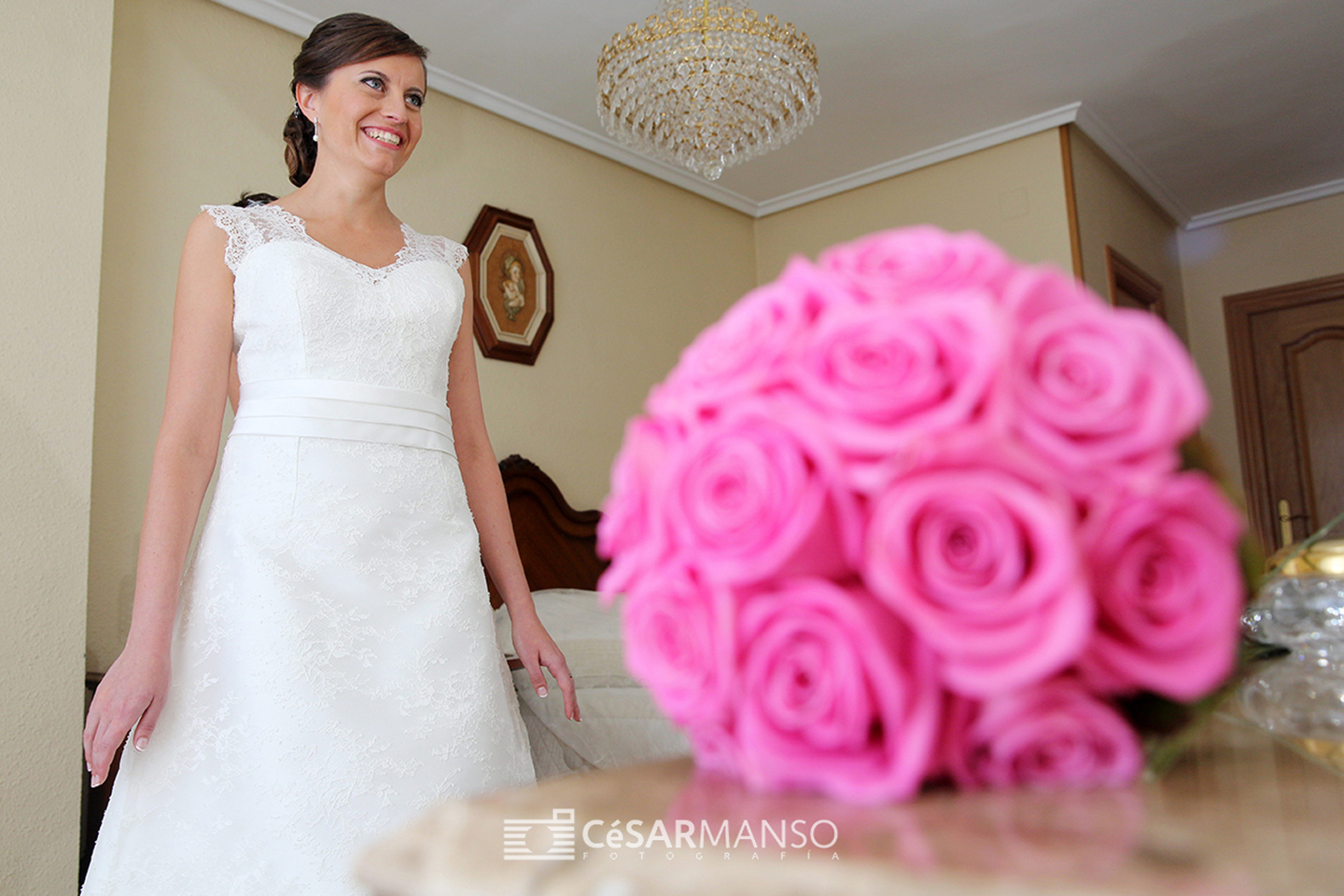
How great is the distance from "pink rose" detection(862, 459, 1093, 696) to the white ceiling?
3166mm

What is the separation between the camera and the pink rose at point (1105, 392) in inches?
14.2

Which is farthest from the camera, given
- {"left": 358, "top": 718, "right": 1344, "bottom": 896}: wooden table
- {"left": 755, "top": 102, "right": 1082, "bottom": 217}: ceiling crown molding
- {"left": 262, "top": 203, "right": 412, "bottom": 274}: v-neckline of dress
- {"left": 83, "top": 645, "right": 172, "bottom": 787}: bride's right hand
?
{"left": 755, "top": 102, "right": 1082, "bottom": 217}: ceiling crown molding

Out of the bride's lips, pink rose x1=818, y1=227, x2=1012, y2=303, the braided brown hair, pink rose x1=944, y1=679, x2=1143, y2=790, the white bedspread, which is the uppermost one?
the braided brown hair

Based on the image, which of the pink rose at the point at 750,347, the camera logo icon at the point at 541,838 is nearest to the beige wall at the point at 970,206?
the pink rose at the point at 750,347

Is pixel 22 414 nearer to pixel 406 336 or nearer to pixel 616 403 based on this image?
pixel 406 336

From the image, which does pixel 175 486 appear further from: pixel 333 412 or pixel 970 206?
pixel 970 206

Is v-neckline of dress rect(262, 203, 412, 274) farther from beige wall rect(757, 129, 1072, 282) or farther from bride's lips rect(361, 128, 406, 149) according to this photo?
beige wall rect(757, 129, 1072, 282)

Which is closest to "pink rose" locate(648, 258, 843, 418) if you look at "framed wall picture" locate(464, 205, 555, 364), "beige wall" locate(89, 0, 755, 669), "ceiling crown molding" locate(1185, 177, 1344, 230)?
"beige wall" locate(89, 0, 755, 669)

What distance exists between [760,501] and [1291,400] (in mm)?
5741

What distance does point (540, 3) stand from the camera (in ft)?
10.2

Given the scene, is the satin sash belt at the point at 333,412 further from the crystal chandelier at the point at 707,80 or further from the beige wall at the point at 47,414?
the crystal chandelier at the point at 707,80

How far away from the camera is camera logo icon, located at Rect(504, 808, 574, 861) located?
1.04ft

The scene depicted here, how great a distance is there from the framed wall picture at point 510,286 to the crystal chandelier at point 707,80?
0.92m

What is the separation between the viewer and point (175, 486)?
1.32 m
